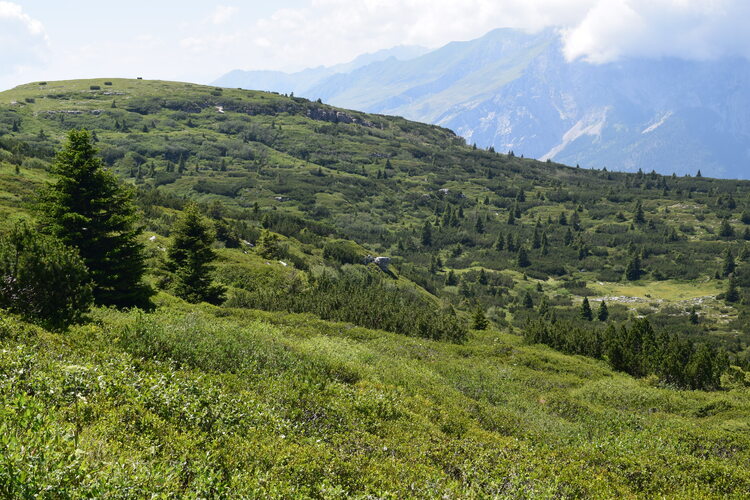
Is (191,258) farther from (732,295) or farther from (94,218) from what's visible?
(732,295)

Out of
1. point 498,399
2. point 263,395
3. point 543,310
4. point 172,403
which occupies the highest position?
point 172,403

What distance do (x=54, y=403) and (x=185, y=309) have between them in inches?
952

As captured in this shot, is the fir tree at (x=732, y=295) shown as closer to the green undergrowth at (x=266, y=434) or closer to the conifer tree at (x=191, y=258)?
the green undergrowth at (x=266, y=434)

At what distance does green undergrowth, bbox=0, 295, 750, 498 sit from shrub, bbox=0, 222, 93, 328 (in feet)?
3.80

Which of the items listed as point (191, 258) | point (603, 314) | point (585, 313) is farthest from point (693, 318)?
point (191, 258)

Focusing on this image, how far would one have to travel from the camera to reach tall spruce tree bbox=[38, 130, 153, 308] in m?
24.8

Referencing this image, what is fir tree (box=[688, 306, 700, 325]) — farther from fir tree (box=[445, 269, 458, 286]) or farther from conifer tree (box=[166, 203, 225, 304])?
conifer tree (box=[166, 203, 225, 304])

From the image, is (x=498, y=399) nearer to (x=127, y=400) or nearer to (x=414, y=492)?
(x=414, y=492)

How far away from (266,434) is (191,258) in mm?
32710

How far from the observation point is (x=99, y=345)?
1358 centimetres

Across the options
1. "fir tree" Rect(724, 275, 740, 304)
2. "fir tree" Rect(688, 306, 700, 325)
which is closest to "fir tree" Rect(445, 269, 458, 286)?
"fir tree" Rect(688, 306, 700, 325)

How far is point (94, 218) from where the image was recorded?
25.6m

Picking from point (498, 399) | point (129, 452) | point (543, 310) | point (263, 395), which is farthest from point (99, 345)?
point (543, 310)

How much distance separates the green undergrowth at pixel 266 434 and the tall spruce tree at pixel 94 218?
554 cm
